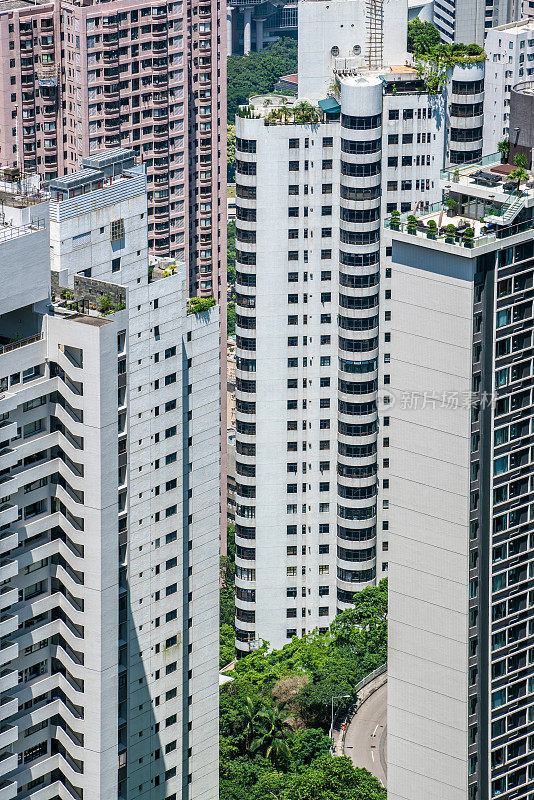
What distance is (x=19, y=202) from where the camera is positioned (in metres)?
178

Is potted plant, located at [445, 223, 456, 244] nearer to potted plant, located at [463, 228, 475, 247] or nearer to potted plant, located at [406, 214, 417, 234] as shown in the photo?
potted plant, located at [463, 228, 475, 247]

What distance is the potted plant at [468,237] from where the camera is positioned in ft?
641

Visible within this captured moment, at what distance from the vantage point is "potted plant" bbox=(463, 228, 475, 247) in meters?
195

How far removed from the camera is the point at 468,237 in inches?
7726

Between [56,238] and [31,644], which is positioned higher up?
[56,238]

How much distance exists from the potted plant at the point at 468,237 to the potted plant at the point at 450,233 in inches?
39.8

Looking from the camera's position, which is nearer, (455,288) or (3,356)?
(3,356)

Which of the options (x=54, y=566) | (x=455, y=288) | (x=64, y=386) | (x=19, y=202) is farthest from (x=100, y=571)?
(x=455, y=288)

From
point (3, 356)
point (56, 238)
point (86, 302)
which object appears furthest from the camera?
point (56, 238)

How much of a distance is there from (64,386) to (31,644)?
21032mm

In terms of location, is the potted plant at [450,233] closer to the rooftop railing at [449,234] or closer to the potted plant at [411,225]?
the rooftop railing at [449,234]

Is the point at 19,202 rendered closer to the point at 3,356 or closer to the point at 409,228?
the point at 3,356

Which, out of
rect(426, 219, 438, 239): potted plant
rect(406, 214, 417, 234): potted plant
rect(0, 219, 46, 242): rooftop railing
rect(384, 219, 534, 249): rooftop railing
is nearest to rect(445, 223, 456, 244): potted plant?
rect(384, 219, 534, 249): rooftop railing

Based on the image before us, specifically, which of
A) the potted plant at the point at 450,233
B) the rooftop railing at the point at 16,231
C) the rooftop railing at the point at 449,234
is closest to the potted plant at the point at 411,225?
the rooftop railing at the point at 449,234
